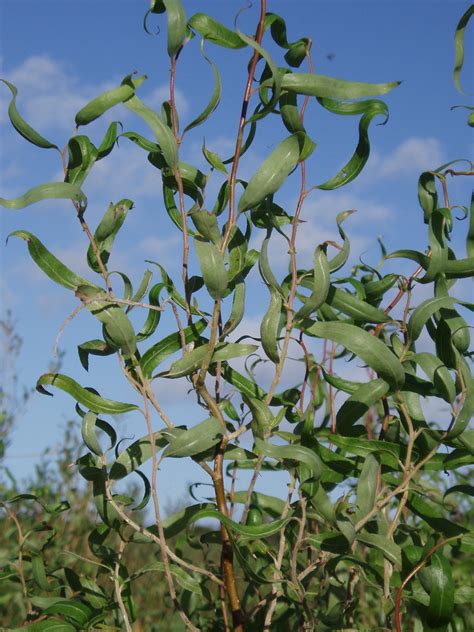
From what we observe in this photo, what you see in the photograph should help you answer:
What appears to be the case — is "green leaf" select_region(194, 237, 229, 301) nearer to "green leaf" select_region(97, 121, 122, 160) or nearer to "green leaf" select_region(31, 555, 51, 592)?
"green leaf" select_region(97, 121, 122, 160)

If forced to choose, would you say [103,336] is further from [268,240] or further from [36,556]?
[36,556]

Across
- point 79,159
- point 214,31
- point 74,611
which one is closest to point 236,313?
point 79,159

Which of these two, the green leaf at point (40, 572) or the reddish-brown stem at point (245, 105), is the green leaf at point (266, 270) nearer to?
the reddish-brown stem at point (245, 105)

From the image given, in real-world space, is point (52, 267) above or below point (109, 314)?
above

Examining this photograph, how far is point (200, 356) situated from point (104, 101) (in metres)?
0.45

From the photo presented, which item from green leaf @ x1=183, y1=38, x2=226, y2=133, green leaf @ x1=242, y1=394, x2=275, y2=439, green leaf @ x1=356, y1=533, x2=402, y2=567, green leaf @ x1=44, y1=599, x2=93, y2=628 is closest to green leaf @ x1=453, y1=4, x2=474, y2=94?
green leaf @ x1=183, y1=38, x2=226, y2=133

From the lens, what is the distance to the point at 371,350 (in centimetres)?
122

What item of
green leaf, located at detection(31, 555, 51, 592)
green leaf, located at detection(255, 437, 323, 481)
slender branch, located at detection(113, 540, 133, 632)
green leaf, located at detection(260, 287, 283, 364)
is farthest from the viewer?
green leaf, located at detection(31, 555, 51, 592)

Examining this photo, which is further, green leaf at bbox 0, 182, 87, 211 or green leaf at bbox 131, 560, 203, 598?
green leaf at bbox 131, 560, 203, 598

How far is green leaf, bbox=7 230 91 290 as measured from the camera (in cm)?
127

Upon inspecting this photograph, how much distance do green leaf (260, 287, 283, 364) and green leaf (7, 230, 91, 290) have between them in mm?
297

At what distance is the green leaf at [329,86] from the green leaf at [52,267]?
18.2 inches

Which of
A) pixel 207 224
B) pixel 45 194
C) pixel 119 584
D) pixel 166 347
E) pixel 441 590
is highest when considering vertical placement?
pixel 45 194

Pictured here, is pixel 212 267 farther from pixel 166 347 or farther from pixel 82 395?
pixel 82 395
